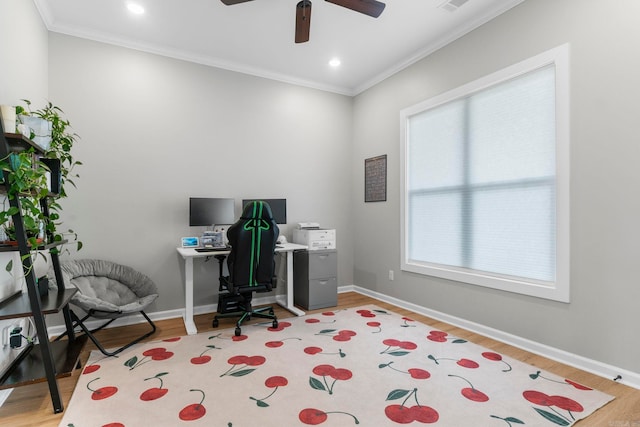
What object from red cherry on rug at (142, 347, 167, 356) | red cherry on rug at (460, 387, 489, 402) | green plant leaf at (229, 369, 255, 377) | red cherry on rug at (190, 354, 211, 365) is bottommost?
red cherry on rug at (142, 347, 167, 356)

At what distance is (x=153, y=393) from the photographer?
2.06 m

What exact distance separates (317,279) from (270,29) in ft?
8.91

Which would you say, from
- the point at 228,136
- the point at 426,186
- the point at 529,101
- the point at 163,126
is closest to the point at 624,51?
the point at 529,101

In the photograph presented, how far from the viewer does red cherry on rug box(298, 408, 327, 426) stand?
1.78 m

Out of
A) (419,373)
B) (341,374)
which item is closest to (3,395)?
(341,374)

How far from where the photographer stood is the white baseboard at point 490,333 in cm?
221

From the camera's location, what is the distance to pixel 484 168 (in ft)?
10.2

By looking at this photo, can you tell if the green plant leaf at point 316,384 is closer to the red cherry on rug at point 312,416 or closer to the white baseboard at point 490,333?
the red cherry on rug at point 312,416

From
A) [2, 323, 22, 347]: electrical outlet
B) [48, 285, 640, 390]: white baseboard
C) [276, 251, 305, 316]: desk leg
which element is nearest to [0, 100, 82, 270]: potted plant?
[2, 323, 22, 347]: electrical outlet

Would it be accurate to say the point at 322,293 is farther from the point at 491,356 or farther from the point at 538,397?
the point at 538,397

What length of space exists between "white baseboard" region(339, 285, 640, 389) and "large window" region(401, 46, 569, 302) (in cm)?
40

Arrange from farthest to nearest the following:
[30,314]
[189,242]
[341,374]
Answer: [189,242] < [341,374] < [30,314]

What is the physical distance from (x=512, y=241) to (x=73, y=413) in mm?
3314

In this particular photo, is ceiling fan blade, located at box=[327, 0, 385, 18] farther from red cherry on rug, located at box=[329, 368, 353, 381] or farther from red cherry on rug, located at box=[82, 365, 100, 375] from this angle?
red cherry on rug, located at box=[82, 365, 100, 375]
